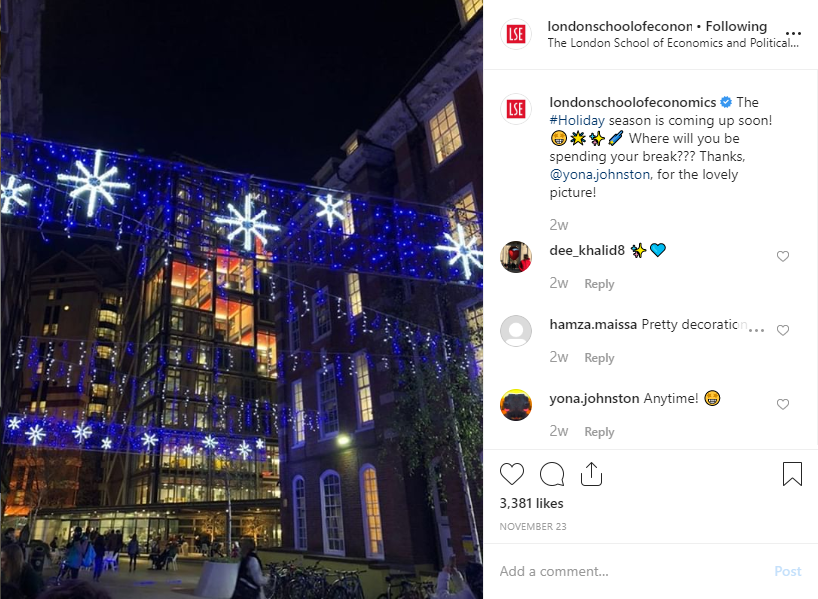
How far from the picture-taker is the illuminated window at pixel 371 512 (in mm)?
17438

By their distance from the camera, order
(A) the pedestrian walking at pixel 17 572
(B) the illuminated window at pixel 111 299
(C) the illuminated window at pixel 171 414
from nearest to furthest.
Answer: (A) the pedestrian walking at pixel 17 572 < (C) the illuminated window at pixel 171 414 < (B) the illuminated window at pixel 111 299

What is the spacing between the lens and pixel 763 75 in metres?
2.95

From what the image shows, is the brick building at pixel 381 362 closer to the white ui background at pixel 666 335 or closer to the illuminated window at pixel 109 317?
the white ui background at pixel 666 335

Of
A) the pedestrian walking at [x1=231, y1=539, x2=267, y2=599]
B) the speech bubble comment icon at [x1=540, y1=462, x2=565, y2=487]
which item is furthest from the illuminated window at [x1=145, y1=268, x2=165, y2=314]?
the speech bubble comment icon at [x1=540, y1=462, x2=565, y2=487]

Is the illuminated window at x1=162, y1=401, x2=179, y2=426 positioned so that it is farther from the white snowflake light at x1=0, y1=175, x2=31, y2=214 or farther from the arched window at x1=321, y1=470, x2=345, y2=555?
the white snowflake light at x1=0, y1=175, x2=31, y2=214

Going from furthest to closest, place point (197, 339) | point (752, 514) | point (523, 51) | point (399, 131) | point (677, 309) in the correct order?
point (197, 339)
point (399, 131)
point (523, 51)
point (677, 309)
point (752, 514)

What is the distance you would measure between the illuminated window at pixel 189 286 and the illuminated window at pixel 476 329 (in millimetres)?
60144

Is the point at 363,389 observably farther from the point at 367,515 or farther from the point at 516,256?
the point at 516,256

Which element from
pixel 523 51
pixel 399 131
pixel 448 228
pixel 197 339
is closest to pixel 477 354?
pixel 448 228

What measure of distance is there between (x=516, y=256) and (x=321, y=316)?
1958cm

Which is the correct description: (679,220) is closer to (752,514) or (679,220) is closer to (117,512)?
(752,514)

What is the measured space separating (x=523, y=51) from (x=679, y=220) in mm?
1290

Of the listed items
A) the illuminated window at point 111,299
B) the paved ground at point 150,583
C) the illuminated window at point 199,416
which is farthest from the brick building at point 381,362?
the illuminated window at point 111,299

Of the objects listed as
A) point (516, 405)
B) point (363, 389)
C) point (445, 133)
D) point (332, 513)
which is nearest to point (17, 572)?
point (516, 405)
